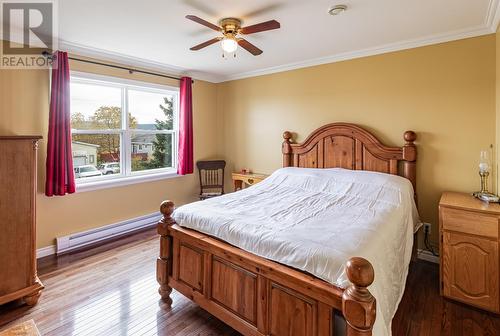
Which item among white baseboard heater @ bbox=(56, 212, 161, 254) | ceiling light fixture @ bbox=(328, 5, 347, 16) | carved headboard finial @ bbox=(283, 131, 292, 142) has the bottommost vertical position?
white baseboard heater @ bbox=(56, 212, 161, 254)

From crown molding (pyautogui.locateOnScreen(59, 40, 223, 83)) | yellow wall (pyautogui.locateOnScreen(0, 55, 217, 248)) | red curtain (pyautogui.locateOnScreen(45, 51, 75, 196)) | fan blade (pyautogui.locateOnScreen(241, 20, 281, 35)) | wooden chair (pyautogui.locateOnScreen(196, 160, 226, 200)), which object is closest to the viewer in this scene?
fan blade (pyautogui.locateOnScreen(241, 20, 281, 35))

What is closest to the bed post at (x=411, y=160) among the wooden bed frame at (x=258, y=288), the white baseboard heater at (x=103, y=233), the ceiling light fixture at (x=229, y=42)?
the wooden bed frame at (x=258, y=288)

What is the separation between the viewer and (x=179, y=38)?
2971 mm

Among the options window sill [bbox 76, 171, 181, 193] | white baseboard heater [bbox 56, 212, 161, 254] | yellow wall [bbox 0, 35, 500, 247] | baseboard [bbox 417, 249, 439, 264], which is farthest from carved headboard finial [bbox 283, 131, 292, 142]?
white baseboard heater [bbox 56, 212, 161, 254]

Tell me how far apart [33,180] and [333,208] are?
8.49ft

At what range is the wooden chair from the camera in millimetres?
4691

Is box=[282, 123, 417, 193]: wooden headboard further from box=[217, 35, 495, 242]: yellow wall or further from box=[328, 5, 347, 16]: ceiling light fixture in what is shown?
box=[328, 5, 347, 16]: ceiling light fixture

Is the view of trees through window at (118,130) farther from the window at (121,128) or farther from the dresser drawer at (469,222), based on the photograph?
the dresser drawer at (469,222)

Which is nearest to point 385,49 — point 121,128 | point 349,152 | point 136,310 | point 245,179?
point 349,152

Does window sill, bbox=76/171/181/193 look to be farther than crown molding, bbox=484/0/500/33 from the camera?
Yes

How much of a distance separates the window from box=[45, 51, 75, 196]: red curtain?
27cm

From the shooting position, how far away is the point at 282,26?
263cm

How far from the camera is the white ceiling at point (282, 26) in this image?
2.22 metres
